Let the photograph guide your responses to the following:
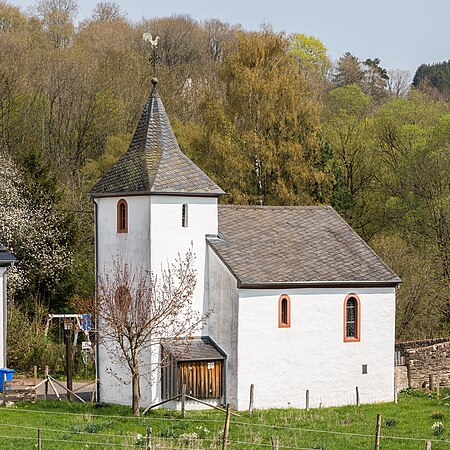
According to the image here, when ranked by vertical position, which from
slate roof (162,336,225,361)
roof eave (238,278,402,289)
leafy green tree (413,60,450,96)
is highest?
leafy green tree (413,60,450,96)

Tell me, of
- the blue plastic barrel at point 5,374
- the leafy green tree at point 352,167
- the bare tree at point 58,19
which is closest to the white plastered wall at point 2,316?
the blue plastic barrel at point 5,374

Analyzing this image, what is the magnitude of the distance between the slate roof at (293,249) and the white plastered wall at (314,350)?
0.44 metres

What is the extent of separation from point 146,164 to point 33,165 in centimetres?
1450

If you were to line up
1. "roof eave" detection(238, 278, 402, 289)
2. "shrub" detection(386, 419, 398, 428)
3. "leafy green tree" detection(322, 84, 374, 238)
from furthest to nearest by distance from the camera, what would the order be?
"leafy green tree" detection(322, 84, 374, 238)
"roof eave" detection(238, 278, 402, 289)
"shrub" detection(386, 419, 398, 428)

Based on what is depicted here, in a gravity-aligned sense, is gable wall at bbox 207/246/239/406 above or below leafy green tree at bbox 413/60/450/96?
below

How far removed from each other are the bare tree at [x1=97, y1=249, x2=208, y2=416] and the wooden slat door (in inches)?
30.8

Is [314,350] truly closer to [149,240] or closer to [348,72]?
[149,240]

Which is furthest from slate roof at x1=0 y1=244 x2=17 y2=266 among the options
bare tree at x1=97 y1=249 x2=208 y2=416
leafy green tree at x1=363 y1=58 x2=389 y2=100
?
leafy green tree at x1=363 y1=58 x2=389 y2=100

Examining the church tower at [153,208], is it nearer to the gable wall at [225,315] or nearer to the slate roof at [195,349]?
the gable wall at [225,315]

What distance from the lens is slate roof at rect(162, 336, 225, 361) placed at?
31.8m

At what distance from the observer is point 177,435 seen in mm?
26234

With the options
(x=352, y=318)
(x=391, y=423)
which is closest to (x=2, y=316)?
(x=352, y=318)

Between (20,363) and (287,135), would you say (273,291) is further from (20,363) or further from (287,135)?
(287,135)

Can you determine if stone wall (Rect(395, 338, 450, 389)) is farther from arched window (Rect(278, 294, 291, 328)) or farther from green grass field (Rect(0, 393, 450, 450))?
arched window (Rect(278, 294, 291, 328))
